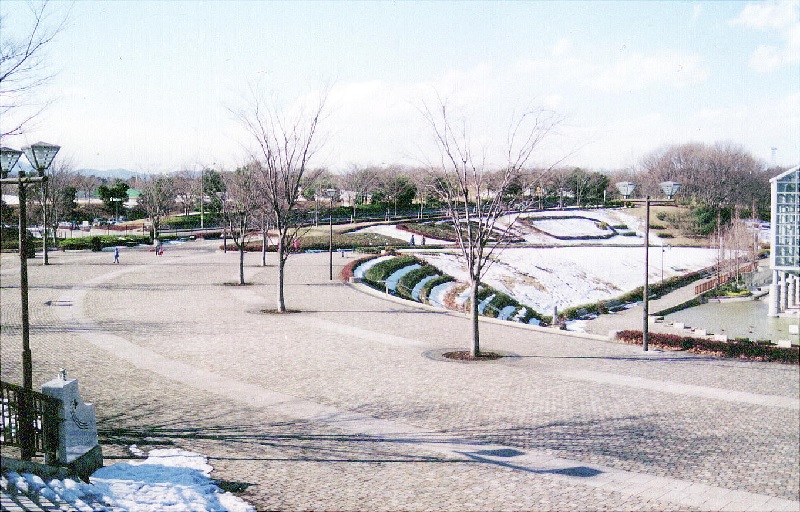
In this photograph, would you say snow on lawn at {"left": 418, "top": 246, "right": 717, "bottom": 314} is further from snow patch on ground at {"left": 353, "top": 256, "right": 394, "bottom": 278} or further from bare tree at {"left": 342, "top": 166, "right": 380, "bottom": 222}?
bare tree at {"left": 342, "top": 166, "right": 380, "bottom": 222}

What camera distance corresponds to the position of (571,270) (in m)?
42.4

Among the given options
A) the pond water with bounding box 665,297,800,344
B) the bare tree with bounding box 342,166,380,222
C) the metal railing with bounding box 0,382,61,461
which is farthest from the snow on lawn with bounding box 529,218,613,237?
the metal railing with bounding box 0,382,61,461

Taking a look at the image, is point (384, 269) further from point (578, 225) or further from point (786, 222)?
point (578, 225)

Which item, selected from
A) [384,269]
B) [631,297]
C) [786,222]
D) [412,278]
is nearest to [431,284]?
[412,278]

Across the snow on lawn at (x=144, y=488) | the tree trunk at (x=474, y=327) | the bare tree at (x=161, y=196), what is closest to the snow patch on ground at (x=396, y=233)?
the bare tree at (x=161, y=196)

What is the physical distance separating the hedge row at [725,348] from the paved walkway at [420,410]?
0.60 metres

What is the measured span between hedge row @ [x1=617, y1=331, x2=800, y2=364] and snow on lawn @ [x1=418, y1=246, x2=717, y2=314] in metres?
11.4

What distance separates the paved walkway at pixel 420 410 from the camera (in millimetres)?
7980

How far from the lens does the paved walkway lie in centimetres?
798

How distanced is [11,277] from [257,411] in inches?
863

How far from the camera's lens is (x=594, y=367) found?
1443 centimetres

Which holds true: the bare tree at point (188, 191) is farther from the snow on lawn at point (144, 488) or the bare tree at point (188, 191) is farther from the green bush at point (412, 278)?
the snow on lawn at point (144, 488)

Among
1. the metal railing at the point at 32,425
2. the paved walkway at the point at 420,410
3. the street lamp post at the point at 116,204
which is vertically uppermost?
the street lamp post at the point at 116,204

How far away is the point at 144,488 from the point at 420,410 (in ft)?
15.7
